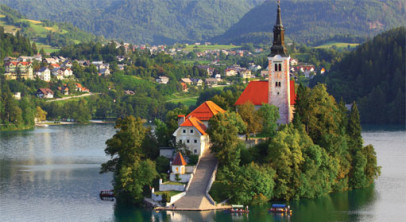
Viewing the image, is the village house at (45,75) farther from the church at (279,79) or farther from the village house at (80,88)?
the church at (279,79)

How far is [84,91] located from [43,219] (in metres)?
112

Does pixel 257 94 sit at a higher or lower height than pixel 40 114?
higher

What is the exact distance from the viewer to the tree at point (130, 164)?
2288 inches

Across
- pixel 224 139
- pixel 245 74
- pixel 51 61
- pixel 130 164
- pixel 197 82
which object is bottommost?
pixel 130 164

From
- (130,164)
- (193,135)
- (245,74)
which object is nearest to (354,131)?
(193,135)

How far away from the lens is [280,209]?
181 feet

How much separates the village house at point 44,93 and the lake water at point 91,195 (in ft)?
197

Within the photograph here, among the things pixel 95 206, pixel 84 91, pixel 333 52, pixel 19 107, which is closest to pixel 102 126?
pixel 19 107

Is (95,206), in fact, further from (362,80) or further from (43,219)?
(362,80)

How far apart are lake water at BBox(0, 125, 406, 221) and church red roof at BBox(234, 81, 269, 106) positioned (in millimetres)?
11614

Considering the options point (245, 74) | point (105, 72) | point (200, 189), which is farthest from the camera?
point (245, 74)

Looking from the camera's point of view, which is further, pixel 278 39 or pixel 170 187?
pixel 278 39

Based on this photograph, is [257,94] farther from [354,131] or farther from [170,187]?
[170,187]

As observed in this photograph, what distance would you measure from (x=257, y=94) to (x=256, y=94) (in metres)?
0.11
